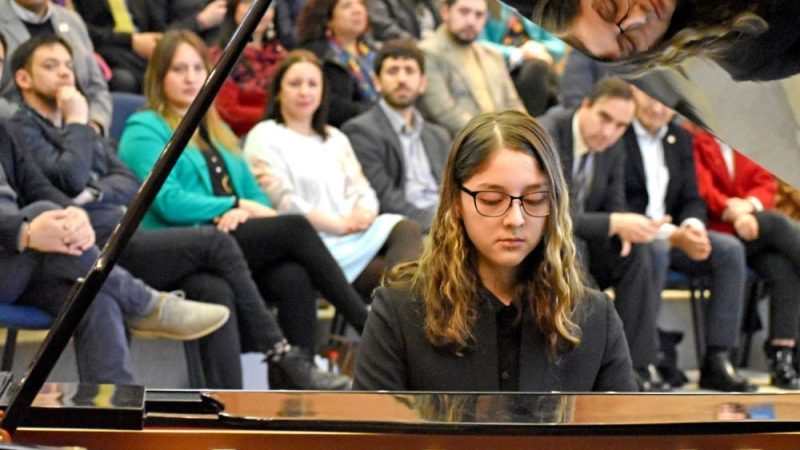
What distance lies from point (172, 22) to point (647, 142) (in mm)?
2123

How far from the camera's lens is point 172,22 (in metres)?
6.13

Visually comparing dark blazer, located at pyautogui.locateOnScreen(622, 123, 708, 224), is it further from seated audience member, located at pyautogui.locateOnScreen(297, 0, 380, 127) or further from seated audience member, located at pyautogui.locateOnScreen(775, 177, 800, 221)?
seated audience member, located at pyautogui.locateOnScreen(297, 0, 380, 127)

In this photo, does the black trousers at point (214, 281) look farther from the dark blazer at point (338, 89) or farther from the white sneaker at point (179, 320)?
the dark blazer at point (338, 89)

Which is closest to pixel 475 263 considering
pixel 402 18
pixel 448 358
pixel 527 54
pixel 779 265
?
pixel 448 358

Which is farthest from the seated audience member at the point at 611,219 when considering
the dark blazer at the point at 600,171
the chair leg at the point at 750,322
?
the chair leg at the point at 750,322

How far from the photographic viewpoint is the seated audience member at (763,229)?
5840mm

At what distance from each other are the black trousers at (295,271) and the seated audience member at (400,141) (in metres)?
0.69

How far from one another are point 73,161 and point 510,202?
2.38m

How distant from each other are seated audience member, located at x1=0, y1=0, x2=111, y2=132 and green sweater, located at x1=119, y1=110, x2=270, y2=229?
0.12 meters

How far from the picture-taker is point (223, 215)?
4.89m

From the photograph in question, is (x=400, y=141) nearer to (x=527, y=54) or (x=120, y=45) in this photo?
(x=120, y=45)

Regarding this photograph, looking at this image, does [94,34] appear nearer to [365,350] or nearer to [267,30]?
[267,30]

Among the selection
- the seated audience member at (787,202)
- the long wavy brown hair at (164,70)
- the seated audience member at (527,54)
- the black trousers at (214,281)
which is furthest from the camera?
the seated audience member at (527,54)

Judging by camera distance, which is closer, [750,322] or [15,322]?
[15,322]
